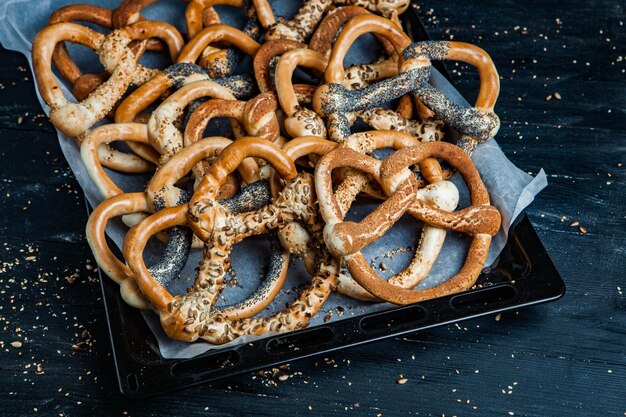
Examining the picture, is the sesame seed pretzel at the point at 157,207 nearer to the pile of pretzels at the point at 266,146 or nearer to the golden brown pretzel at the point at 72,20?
the pile of pretzels at the point at 266,146

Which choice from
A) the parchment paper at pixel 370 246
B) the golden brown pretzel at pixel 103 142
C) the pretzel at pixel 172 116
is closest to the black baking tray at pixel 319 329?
the parchment paper at pixel 370 246

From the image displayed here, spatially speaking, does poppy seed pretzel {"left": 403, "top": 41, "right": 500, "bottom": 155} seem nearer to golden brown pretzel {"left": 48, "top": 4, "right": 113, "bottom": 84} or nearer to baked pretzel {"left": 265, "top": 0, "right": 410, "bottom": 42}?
baked pretzel {"left": 265, "top": 0, "right": 410, "bottom": 42}

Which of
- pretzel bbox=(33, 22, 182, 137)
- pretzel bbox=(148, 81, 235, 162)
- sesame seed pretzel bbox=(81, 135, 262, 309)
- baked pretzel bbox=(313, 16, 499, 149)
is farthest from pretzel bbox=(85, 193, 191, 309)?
baked pretzel bbox=(313, 16, 499, 149)

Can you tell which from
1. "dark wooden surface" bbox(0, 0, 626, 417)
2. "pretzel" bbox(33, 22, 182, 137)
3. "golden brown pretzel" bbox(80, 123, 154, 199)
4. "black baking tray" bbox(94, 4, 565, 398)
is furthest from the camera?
"pretzel" bbox(33, 22, 182, 137)

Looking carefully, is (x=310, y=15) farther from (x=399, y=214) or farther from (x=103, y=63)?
(x=399, y=214)

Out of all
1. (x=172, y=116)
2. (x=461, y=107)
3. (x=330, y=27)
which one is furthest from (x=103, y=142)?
(x=461, y=107)

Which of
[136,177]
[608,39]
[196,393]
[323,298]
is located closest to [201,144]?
[136,177]
